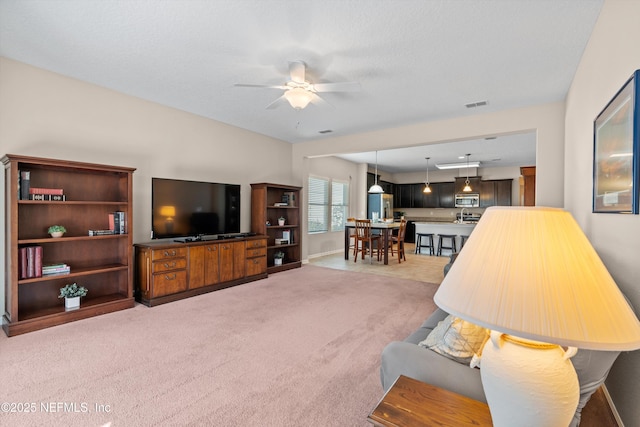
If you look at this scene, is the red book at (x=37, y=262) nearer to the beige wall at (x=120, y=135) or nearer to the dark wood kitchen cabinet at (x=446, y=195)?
the beige wall at (x=120, y=135)

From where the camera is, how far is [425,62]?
299cm

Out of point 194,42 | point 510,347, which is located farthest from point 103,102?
point 510,347

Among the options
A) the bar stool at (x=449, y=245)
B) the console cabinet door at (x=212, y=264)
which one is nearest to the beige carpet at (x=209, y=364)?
the console cabinet door at (x=212, y=264)

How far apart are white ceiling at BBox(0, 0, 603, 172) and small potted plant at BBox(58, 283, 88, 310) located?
92.9 inches

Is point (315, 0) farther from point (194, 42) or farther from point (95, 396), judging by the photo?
point (95, 396)

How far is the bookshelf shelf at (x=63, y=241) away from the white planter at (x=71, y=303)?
0.18 ft

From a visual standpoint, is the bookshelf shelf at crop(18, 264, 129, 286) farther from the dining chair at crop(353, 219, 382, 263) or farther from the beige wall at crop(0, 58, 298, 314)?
the dining chair at crop(353, 219, 382, 263)

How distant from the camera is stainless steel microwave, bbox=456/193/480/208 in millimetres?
9719

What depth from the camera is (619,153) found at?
5.22ft

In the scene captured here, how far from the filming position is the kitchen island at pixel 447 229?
770 centimetres

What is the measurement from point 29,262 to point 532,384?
402 centimetres

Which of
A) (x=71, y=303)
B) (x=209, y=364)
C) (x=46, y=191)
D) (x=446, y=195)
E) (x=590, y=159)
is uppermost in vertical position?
(x=446, y=195)

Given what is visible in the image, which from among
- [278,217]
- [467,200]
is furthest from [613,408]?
Answer: [467,200]

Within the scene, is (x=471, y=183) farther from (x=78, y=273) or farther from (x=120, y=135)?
(x=78, y=273)
